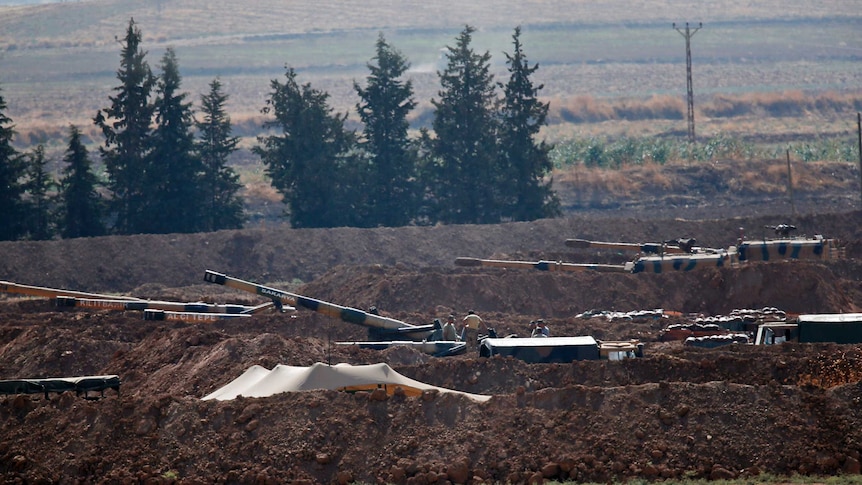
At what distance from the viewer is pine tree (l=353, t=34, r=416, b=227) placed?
6631 cm

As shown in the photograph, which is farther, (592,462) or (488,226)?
(488,226)

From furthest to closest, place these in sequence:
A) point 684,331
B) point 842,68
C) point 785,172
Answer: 1. point 842,68
2. point 785,172
3. point 684,331

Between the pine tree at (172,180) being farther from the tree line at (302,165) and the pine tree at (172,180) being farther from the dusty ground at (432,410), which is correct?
the dusty ground at (432,410)

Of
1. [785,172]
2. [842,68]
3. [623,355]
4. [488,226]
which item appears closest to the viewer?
[623,355]

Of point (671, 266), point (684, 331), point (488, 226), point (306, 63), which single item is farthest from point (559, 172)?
point (306, 63)

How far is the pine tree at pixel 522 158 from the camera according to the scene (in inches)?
2586

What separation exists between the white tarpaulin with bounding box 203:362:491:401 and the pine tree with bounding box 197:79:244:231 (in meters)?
36.4

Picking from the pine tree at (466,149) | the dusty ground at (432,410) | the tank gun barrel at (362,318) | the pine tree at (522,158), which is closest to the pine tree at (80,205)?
the pine tree at (466,149)

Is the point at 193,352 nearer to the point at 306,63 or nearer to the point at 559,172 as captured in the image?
the point at 559,172

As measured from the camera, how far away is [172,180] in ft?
206

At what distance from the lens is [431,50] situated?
503ft

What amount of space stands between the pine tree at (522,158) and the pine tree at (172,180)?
41.0ft

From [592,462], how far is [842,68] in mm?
131190

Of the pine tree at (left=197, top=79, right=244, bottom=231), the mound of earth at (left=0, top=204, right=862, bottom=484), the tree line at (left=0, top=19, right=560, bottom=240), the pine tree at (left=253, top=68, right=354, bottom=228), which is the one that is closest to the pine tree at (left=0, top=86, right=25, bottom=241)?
the tree line at (left=0, top=19, right=560, bottom=240)
